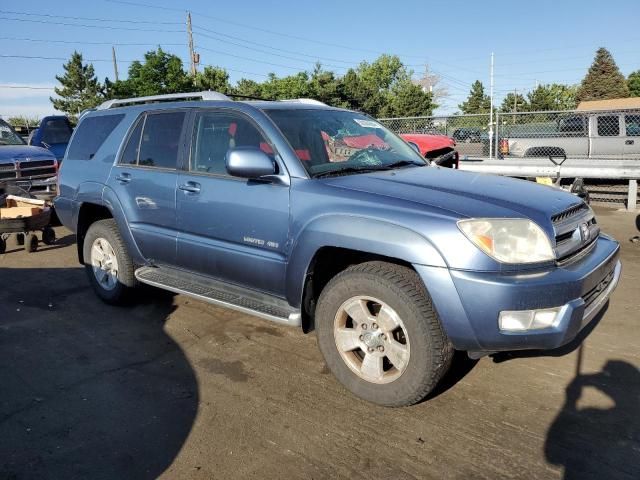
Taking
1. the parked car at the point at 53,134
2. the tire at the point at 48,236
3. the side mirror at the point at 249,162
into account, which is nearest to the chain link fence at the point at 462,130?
the parked car at the point at 53,134

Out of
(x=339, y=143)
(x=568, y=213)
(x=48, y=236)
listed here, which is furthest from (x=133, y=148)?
(x=48, y=236)

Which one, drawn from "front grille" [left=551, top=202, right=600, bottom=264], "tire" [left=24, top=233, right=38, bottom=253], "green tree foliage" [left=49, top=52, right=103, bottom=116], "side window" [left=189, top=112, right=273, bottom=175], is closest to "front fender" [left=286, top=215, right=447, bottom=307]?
"front grille" [left=551, top=202, right=600, bottom=264]

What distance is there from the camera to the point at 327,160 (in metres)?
3.81

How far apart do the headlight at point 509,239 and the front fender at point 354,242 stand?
0.75ft

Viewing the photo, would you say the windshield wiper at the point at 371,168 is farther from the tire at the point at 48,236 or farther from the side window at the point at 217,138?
the tire at the point at 48,236

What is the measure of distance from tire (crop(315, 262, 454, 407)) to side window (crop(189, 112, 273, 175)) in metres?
1.31

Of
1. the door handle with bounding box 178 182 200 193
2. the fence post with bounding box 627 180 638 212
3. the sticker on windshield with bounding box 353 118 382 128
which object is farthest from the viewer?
the fence post with bounding box 627 180 638 212

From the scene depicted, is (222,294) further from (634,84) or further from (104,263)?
(634,84)

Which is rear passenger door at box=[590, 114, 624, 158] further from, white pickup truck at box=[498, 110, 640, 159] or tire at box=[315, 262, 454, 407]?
tire at box=[315, 262, 454, 407]

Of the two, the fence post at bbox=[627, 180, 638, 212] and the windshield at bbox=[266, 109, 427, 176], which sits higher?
the windshield at bbox=[266, 109, 427, 176]

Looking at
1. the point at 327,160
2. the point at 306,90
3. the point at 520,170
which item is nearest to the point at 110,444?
the point at 327,160

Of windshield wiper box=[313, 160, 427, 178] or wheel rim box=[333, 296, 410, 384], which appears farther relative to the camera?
windshield wiper box=[313, 160, 427, 178]

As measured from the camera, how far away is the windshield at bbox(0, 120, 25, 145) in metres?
10.9

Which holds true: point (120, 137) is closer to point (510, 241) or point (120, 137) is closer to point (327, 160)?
point (327, 160)
